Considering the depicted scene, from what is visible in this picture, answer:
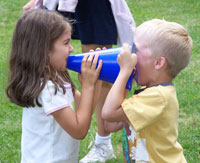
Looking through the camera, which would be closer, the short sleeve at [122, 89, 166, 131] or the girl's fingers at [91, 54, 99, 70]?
the short sleeve at [122, 89, 166, 131]

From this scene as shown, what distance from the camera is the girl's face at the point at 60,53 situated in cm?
233

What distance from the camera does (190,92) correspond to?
15.6 feet

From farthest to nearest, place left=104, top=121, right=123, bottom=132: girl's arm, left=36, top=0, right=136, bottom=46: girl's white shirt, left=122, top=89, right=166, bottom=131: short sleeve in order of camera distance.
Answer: left=36, top=0, right=136, bottom=46: girl's white shirt < left=104, top=121, right=123, bottom=132: girl's arm < left=122, top=89, right=166, bottom=131: short sleeve

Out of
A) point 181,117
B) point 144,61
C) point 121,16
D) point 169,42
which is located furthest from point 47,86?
point 181,117

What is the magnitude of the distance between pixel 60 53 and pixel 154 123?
2.35ft

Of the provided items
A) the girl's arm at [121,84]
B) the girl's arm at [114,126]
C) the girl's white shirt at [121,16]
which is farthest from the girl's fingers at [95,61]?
the girl's white shirt at [121,16]

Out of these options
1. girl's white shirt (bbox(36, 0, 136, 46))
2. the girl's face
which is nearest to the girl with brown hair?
the girl's face

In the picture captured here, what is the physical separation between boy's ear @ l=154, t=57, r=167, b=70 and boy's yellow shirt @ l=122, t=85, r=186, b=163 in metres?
0.11

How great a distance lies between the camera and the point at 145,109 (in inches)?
81.8

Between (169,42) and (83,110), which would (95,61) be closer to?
(83,110)

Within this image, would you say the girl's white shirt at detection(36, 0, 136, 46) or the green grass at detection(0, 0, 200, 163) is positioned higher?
the girl's white shirt at detection(36, 0, 136, 46)

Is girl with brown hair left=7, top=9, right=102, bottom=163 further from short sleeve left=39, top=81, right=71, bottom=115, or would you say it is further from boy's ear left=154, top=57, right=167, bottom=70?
boy's ear left=154, top=57, right=167, bottom=70

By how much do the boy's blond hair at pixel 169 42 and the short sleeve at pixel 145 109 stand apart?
8.6 inches

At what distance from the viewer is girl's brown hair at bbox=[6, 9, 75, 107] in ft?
7.50
